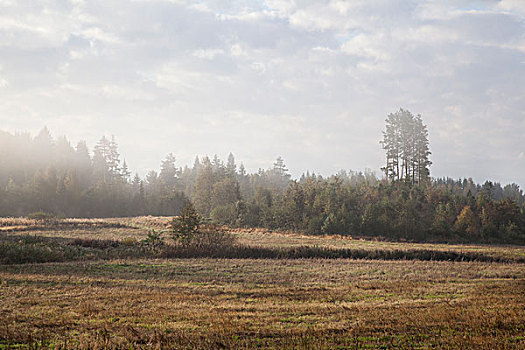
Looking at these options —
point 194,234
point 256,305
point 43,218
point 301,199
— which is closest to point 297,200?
point 301,199

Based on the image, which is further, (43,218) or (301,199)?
(301,199)

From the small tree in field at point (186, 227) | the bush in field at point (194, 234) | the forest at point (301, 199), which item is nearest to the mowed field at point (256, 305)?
the bush in field at point (194, 234)

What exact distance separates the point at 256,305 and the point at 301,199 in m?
56.6

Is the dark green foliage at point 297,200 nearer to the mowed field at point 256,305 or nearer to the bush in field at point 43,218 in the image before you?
the bush in field at point 43,218

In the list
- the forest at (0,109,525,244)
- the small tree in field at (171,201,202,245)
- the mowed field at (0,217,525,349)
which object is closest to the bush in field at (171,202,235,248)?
the small tree in field at (171,201,202,245)

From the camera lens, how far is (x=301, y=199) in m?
70.7

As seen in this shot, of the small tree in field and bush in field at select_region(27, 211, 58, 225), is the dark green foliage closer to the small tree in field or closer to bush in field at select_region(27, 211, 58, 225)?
bush in field at select_region(27, 211, 58, 225)

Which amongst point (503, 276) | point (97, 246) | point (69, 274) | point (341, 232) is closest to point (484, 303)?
point (503, 276)

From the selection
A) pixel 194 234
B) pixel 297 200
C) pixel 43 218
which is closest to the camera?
pixel 194 234

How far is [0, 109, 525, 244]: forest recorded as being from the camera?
58625 mm

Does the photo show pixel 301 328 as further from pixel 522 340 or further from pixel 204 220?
pixel 204 220

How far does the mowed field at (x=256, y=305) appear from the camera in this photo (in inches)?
391

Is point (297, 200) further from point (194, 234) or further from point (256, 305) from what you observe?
point (256, 305)

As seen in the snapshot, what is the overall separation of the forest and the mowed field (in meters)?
32.9
